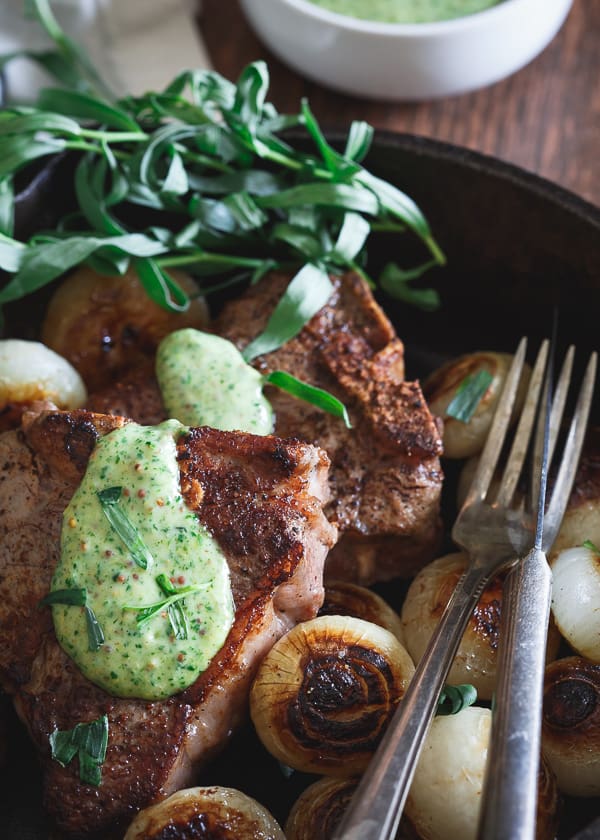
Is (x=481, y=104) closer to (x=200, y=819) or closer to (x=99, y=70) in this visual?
(x=99, y=70)

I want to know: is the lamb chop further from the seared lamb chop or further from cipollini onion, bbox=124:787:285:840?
cipollini onion, bbox=124:787:285:840

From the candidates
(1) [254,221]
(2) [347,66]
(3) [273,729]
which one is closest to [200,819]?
(3) [273,729]

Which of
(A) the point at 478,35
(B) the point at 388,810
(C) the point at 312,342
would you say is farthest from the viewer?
(A) the point at 478,35

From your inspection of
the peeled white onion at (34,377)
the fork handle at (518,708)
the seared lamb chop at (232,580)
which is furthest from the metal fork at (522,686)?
the peeled white onion at (34,377)

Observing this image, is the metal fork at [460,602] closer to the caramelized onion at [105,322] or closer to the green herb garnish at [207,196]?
the green herb garnish at [207,196]

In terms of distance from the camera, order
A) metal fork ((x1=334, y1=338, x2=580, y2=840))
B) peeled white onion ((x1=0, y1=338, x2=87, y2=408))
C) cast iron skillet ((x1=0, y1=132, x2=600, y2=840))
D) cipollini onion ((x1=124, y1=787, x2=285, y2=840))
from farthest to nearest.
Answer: cast iron skillet ((x1=0, y1=132, x2=600, y2=840)), peeled white onion ((x1=0, y1=338, x2=87, y2=408)), cipollini onion ((x1=124, y1=787, x2=285, y2=840)), metal fork ((x1=334, y1=338, x2=580, y2=840))

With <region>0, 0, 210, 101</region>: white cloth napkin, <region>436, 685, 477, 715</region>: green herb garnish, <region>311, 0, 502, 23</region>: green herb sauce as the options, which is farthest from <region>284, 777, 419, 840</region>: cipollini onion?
<region>0, 0, 210, 101</region>: white cloth napkin
